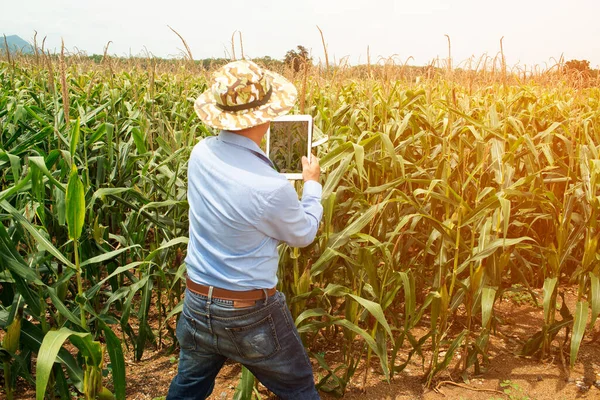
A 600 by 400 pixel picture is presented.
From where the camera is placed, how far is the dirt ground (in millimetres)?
2533

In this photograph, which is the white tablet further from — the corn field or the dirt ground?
the dirt ground

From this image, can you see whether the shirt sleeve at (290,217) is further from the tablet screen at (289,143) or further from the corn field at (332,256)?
the corn field at (332,256)

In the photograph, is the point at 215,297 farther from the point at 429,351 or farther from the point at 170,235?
the point at 429,351

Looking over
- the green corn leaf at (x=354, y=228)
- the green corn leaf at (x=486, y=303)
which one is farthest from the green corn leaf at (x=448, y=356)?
the green corn leaf at (x=354, y=228)

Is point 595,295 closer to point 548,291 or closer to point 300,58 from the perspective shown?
point 548,291

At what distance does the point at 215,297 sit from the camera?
1688mm

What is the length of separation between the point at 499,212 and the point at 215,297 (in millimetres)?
1474

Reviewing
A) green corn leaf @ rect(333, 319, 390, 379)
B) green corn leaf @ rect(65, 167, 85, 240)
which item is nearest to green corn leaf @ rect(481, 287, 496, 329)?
green corn leaf @ rect(333, 319, 390, 379)

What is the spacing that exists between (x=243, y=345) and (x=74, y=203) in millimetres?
745

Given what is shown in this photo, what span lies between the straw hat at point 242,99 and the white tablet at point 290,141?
5.0 inches

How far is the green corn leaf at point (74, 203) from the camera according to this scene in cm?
178

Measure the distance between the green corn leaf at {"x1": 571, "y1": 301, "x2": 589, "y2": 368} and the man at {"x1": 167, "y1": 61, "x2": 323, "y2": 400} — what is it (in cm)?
125

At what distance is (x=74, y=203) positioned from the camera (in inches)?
71.6

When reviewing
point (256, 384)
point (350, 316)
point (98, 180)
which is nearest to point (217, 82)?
point (350, 316)
